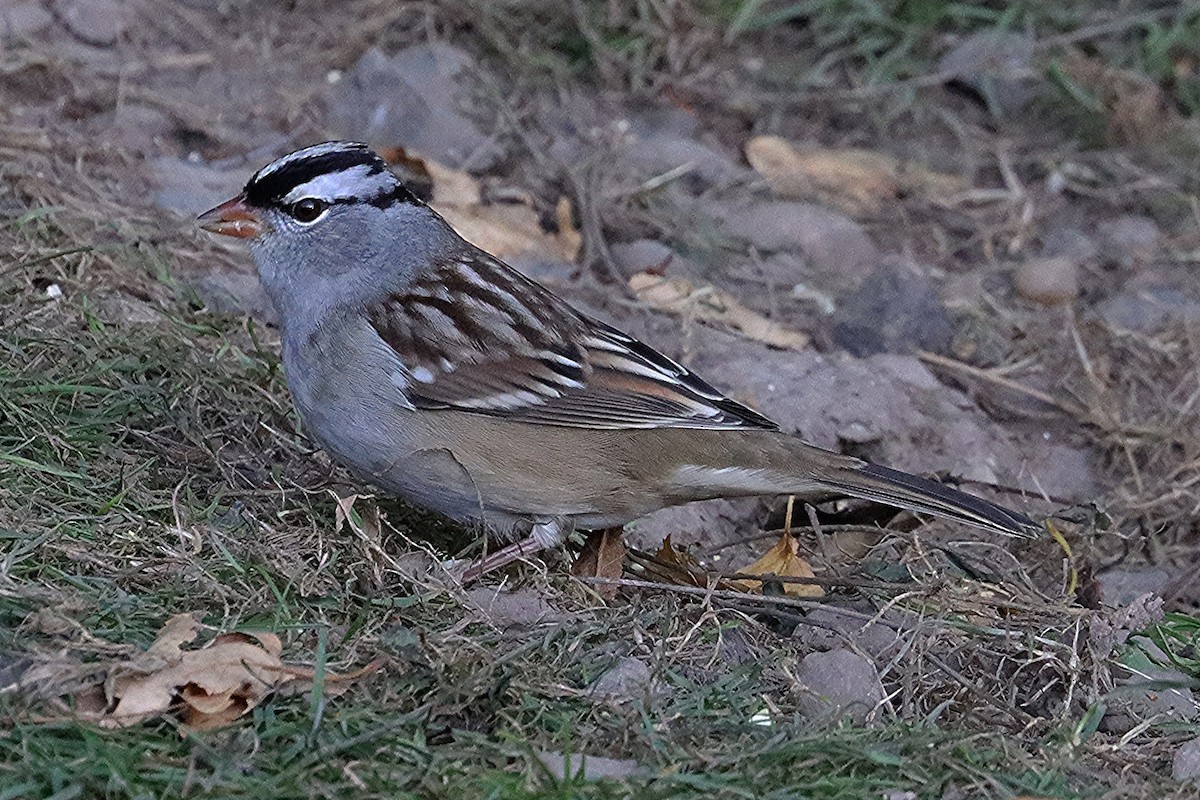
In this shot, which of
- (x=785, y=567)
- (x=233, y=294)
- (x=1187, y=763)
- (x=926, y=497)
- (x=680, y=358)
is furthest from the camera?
(x=680, y=358)

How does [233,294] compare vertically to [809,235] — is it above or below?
above

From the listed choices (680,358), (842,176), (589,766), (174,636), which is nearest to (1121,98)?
(842,176)

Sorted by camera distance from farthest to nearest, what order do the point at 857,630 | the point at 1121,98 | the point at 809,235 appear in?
the point at 1121,98
the point at 809,235
the point at 857,630

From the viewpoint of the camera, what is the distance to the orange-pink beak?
418cm

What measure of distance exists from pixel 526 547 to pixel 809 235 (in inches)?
109

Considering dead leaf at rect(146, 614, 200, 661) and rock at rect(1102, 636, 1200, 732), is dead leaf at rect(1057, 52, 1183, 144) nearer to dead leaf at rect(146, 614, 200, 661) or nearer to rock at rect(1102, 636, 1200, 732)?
rock at rect(1102, 636, 1200, 732)

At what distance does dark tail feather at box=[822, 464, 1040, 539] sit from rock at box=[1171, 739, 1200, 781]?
0.68 m

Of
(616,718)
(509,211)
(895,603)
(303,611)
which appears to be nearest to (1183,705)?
(895,603)

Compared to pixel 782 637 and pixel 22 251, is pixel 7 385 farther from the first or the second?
pixel 782 637

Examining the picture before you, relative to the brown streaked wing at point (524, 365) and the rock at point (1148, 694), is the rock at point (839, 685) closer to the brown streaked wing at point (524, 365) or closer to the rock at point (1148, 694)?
the rock at point (1148, 694)

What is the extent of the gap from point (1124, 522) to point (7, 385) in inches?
124

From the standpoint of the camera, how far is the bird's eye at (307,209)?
4152 millimetres

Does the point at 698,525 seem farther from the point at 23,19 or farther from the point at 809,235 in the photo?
the point at 23,19

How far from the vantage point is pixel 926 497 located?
3912 millimetres
